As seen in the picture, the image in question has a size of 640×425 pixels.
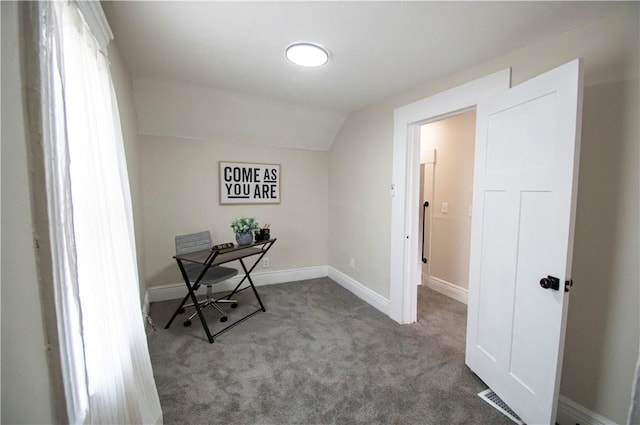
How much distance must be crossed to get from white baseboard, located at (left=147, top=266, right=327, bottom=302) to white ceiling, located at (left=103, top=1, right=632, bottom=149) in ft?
7.41

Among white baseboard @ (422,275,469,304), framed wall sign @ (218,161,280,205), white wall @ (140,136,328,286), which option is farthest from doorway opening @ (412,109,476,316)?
framed wall sign @ (218,161,280,205)

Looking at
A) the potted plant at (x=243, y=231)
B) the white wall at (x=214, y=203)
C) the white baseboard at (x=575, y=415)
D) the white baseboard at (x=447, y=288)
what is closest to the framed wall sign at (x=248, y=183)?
the white wall at (x=214, y=203)

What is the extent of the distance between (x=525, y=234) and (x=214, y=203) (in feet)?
10.2

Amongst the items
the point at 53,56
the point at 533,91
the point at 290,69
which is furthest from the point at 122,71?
the point at 533,91

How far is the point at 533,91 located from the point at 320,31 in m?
1.26

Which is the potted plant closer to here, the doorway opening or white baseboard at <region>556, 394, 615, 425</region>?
the doorway opening

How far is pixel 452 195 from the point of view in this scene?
3.33m

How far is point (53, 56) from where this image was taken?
0.85 m

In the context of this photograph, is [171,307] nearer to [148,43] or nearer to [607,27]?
[148,43]

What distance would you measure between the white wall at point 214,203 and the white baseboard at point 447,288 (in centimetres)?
151

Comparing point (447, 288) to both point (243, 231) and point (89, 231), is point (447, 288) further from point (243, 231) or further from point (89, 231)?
point (89, 231)

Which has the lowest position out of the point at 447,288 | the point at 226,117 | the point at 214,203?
the point at 447,288

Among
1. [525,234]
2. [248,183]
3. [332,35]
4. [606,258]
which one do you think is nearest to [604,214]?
[606,258]

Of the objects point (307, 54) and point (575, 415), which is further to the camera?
point (307, 54)
